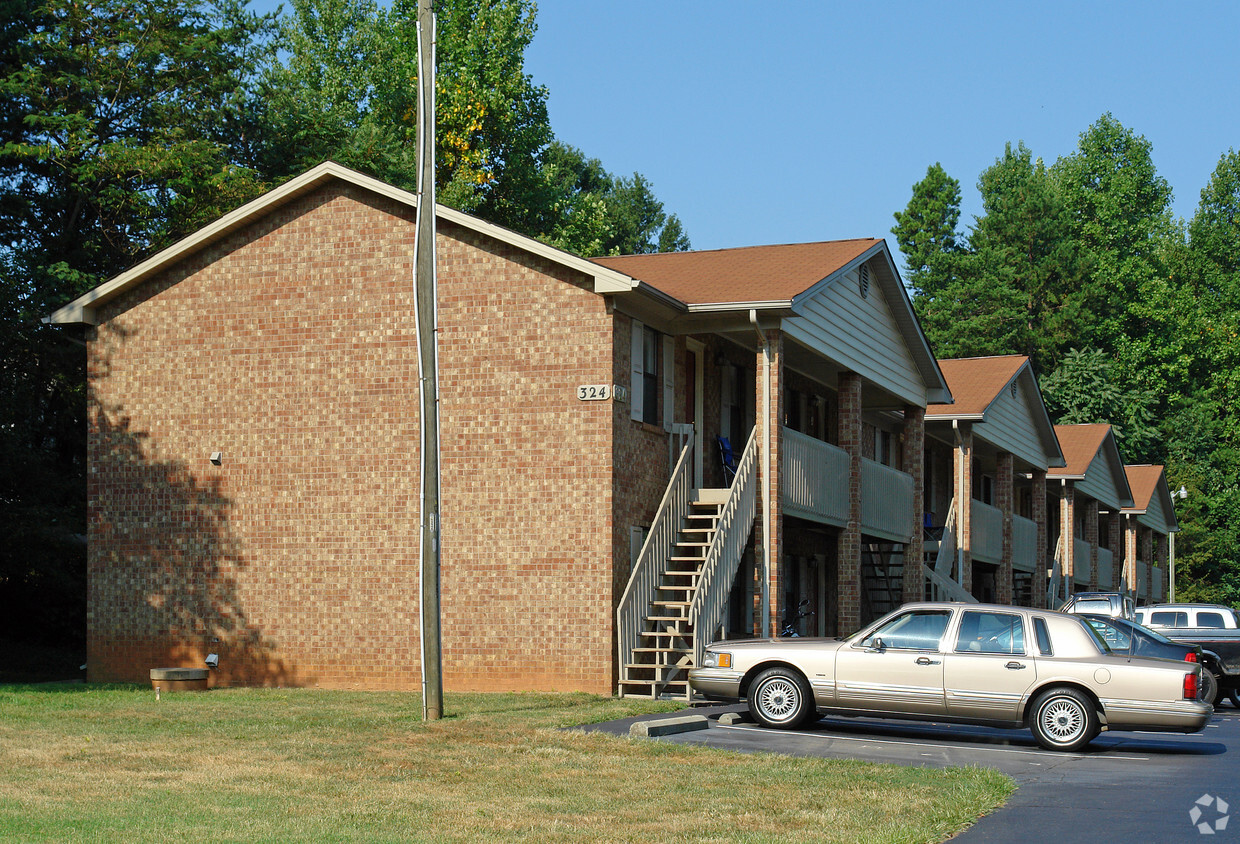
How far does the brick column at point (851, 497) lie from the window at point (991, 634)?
990 centimetres

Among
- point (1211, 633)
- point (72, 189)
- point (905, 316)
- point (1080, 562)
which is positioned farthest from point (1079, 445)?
point (72, 189)

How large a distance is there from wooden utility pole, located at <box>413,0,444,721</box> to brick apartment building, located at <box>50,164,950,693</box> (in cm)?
390

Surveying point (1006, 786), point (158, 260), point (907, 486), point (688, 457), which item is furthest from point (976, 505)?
point (1006, 786)

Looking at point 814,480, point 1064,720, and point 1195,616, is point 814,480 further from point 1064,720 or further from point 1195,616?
point 1064,720

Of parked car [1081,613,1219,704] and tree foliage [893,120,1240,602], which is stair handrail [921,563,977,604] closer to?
parked car [1081,613,1219,704]

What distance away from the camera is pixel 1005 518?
37000mm

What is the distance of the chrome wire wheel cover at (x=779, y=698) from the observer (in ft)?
51.4

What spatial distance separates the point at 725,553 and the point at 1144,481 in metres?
41.6

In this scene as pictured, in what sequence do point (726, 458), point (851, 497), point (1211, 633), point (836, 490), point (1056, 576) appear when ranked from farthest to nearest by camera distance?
point (1056, 576)
point (851, 497)
point (836, 490)
point (726, 458)
point (1211, 633)

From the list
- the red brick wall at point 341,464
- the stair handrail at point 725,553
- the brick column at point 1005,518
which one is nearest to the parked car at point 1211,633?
the stair handrail at point 725,553

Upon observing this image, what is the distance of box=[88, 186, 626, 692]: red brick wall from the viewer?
1973 cm

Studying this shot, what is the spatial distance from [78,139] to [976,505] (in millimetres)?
22432

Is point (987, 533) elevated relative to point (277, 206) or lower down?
lower down

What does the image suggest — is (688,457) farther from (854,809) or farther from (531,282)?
(854,809)
